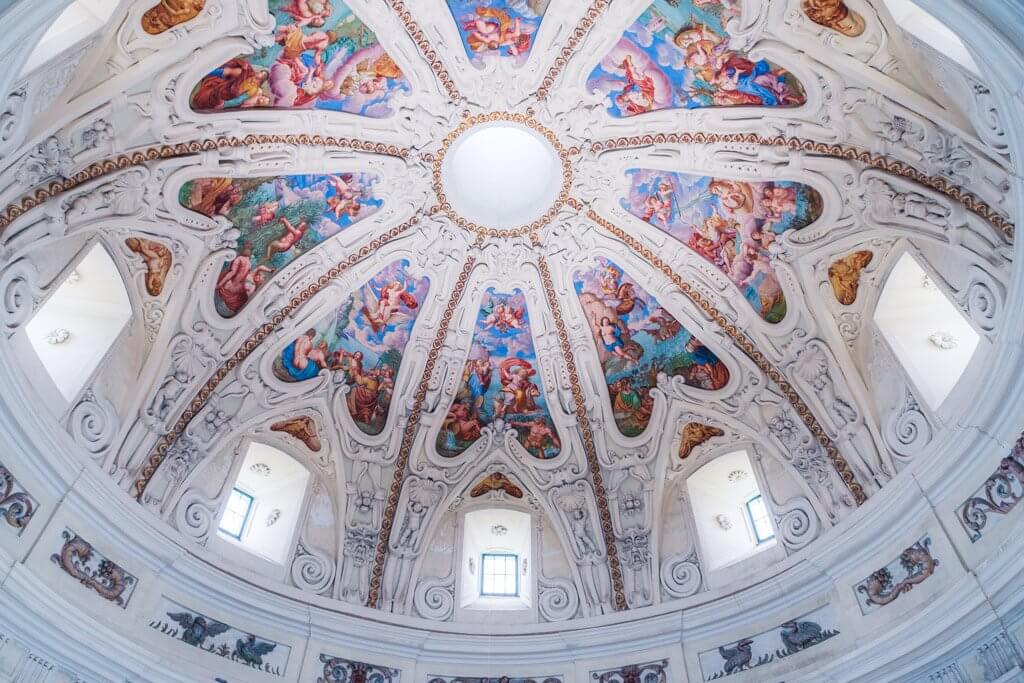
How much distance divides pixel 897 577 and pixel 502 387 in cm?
792

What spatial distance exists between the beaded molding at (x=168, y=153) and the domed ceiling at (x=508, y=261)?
0.13 feet

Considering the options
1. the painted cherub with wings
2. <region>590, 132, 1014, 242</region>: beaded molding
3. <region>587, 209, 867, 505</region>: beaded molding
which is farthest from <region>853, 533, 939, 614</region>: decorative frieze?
the painted cherub with wings

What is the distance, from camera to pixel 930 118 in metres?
12.0

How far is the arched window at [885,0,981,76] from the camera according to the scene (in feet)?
34.4

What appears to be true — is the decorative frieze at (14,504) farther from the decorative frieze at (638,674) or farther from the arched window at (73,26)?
the decorative frieze at (638,674)

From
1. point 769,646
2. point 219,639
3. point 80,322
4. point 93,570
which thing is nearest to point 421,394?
point 219,639

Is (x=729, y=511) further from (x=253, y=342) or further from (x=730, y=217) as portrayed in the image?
(x=253, y=342)

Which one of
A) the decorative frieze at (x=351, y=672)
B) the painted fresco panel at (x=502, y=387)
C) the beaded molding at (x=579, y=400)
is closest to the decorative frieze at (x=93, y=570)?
the decorative frieze at (x=351, y=672)

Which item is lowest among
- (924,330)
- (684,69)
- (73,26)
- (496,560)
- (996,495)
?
(996,495)

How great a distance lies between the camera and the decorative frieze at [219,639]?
13156 mm

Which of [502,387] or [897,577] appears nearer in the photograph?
[897,577]

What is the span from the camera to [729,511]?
635 inches

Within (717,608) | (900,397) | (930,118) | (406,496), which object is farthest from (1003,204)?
(406,496)

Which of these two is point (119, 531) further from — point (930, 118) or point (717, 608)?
point (930, 118)
